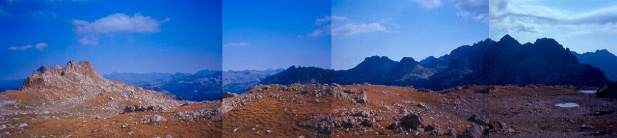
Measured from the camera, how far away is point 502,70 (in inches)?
3627

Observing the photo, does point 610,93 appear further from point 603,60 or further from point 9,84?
point 603,60

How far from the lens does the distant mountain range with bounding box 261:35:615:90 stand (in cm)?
7594

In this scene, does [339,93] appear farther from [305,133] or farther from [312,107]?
[305,133]

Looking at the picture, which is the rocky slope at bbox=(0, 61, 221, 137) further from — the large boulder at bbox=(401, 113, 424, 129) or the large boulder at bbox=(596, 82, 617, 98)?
the large boulder at bbox=(596, 82, 617, 98)

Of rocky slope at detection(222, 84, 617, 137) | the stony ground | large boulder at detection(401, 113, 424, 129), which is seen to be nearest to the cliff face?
the stony ground

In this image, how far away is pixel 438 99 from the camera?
107 ft

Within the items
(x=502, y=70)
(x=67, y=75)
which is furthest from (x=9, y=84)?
(x=502, y=70)

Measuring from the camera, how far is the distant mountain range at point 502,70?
249 ft

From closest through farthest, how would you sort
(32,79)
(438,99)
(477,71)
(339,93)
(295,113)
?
(295,113) → (339,93) → (438,99) → (32,79) → (477,71)

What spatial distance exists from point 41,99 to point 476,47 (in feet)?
390

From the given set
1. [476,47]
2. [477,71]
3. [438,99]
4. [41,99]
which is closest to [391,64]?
[476,47]

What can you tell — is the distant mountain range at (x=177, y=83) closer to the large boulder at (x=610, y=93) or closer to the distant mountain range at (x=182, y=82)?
the distant mountain range at (x=182, y=82)

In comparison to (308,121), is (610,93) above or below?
above

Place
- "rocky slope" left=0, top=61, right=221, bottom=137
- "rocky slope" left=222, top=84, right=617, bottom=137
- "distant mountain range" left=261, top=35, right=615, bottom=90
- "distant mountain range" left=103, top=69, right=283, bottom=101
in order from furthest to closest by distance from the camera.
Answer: "distant mountain range" left=261, top=35, right=615, bottom=90
"distant mountain range" left=103, top=69, right=283, bottom=101
"rocky slope" left=0, top=61, right=221, bottom=137
"rocky slope" left=222, top=84, right=617, bottom=137
